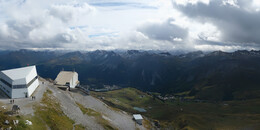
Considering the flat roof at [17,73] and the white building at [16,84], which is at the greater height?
the flat roof at [17,73]

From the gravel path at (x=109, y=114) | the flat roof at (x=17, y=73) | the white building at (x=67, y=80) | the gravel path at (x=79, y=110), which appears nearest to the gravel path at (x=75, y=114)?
the gravel path at (x=79, y=110)

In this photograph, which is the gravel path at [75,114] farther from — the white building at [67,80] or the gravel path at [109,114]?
the white building at [67,80]

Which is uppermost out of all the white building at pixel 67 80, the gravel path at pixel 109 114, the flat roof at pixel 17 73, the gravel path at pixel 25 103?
the flat roof at pixel 17 73

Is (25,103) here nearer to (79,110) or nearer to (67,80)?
(79,110)

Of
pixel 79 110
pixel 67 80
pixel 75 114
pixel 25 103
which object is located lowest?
pixel 79 110

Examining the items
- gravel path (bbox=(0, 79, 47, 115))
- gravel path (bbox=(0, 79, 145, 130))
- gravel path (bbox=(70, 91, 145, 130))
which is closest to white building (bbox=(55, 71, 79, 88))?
gravel path (bbox=(0, 79, 145, 130))

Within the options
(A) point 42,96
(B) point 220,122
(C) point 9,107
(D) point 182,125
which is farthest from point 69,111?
(B) point 220,122

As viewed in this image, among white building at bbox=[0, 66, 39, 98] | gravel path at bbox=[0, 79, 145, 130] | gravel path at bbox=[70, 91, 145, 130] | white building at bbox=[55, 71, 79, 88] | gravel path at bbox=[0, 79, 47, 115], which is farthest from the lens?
white building at bbox=[55, 71, 79, 88]

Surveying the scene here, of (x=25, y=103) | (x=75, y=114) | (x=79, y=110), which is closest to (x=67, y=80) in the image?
(x=79, y=110)

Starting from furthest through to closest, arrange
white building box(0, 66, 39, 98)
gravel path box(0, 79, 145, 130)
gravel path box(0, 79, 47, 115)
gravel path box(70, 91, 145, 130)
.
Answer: gravel path box(70, 91, 145, 130)
white building box(0, 66, 39, 98)
gravel path box(0, 79, 145, 130)
gravel path box(0, 79, 47, 115)

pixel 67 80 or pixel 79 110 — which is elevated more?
pixel 67 80

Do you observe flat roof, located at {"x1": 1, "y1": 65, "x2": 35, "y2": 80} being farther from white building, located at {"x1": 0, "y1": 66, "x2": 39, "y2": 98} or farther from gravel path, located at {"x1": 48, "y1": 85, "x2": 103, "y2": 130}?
gravel path, located at {"x1": 48, "y1": 85, "x2": 103, "y2": 130}

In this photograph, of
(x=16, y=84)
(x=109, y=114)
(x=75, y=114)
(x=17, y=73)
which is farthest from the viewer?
(x=109, y=114)

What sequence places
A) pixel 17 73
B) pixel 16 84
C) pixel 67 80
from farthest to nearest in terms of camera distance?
pixel 67 80, pixel 17 73, pixel 16 84
